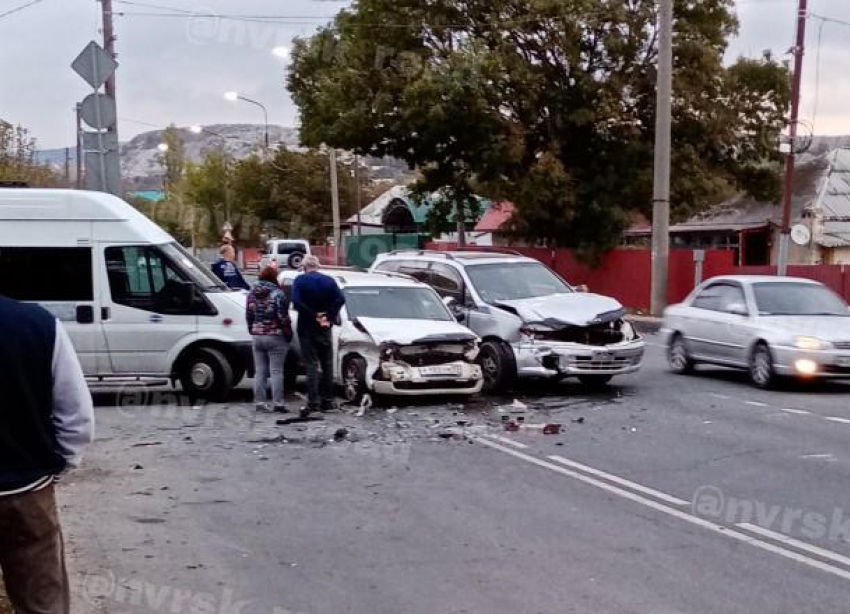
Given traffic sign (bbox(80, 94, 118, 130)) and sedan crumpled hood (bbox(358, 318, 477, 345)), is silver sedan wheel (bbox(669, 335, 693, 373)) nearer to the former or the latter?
sedan crumpled hood (bbox(358, 318, 477, 345))

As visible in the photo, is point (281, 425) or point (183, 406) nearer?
point (281, 425)

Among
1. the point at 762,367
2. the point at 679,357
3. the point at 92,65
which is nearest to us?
the point at 92,65

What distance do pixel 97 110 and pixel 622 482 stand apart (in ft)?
23.3

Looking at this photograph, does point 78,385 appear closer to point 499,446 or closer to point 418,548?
point 418,548

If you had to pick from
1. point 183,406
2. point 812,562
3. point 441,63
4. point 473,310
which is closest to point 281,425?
point 183,406

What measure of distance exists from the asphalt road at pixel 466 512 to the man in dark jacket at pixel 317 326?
391 millimetres

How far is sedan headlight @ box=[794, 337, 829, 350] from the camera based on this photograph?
13547mm

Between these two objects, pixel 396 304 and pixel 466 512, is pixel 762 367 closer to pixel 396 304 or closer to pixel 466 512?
pixel 396 304

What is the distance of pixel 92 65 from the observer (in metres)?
11.7

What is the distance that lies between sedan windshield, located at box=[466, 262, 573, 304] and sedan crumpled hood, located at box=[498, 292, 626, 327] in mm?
376

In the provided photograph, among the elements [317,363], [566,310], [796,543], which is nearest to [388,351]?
[317,363]

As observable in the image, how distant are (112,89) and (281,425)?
1296 centimetres

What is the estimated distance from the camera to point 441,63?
95.5ft

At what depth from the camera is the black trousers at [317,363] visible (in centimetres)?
1213
